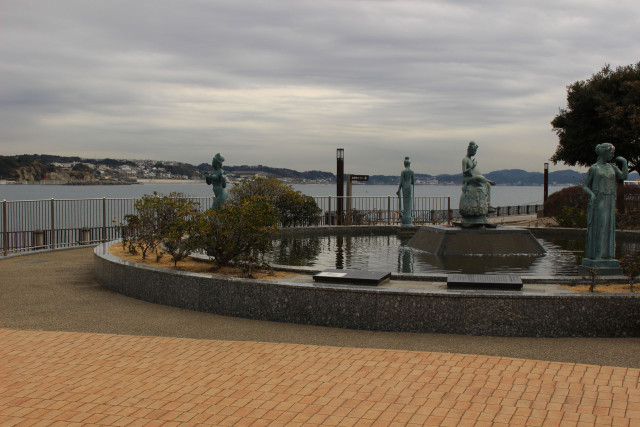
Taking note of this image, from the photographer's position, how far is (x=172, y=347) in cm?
680

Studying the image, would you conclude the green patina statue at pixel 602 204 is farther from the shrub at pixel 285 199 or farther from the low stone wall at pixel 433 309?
the shrub at pixel 285 199

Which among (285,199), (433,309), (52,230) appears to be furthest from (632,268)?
(52,230)

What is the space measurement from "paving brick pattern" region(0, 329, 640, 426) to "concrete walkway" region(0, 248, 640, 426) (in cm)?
2

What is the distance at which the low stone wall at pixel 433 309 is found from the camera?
23.6 ft

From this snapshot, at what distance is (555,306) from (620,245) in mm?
9912

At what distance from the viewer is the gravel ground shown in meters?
6.64

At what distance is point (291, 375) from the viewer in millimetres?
5812

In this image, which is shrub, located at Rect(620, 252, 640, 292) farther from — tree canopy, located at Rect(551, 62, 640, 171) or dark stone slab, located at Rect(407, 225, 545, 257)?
tree canopy, located at Rect(551, 62, 640, 171)

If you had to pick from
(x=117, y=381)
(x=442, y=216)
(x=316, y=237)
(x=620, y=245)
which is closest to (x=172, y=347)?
(x=117, y=381)

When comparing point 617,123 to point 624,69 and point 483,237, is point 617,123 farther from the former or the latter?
point 483,237

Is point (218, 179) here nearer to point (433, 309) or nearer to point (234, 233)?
point (234, 233)

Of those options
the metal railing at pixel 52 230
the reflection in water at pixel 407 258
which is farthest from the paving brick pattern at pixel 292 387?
the metal railing at pixel 52 230

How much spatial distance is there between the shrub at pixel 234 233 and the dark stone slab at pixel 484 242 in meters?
5.18

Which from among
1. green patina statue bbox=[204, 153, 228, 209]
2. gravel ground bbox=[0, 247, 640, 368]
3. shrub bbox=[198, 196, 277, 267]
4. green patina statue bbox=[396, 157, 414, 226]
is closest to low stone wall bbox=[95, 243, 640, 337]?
gravel ground bbox=[0, 247, 640, 368]
